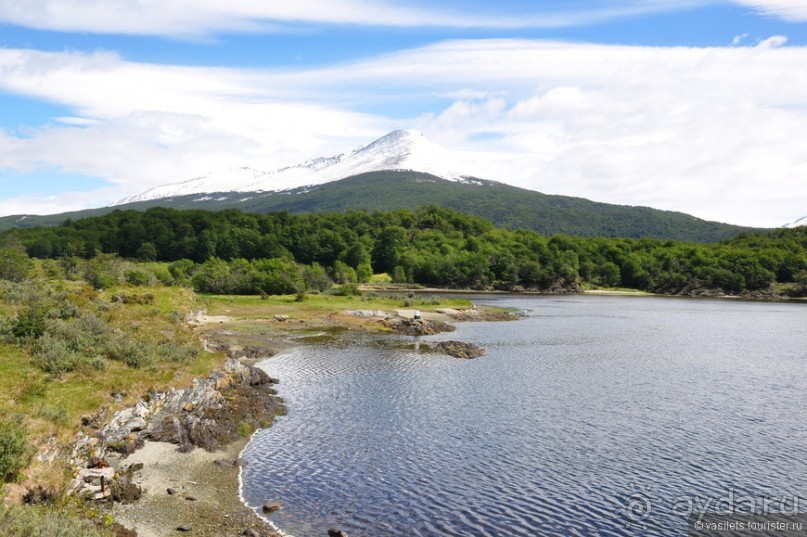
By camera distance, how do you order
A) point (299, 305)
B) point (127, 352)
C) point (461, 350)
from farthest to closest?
point (299, 305) → point (461, 350) → point (127, 352)

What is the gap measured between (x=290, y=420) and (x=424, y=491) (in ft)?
41.1

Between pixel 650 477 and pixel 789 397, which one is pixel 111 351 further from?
pixel 789 397

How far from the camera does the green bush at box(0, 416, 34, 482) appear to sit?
18.3m

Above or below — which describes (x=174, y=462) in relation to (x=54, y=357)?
below

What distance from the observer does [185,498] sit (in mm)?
22500

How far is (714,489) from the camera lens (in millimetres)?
25031

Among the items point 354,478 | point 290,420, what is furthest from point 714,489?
point 290,420

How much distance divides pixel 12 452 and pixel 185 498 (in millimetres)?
6438

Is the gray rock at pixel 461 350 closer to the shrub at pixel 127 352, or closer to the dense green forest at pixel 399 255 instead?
the shrub at pixel 127 352

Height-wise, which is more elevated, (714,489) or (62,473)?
(62,473)

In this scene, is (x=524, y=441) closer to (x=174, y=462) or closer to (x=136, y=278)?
(x=174, y=462)

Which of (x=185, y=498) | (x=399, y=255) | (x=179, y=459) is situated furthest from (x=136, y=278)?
(x=399, y=255)

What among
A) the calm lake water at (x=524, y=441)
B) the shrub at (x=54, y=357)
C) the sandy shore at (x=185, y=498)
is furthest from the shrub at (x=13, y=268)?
the sandy shore at (x=185, y=498)

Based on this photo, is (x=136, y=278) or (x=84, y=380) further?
(x=136, y=278)
